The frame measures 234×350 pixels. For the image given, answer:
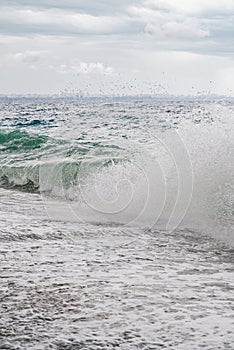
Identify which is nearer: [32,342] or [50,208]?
[32,342]

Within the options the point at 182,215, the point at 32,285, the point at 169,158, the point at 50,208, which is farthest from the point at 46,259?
the point at 169,158

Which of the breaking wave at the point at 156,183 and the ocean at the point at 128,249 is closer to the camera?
the ocean at the point at 128,249

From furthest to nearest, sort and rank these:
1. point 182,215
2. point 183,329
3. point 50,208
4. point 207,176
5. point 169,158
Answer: point 169,158 < point 50,208 < point 207,176 < point 182,215 < point 183,329

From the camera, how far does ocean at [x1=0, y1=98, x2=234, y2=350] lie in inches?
168

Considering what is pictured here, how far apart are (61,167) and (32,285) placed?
10.4m

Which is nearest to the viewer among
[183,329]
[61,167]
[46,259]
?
[183,329]

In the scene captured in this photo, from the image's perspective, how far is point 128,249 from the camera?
6.92 meters

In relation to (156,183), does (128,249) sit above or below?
below

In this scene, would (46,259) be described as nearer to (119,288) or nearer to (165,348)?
(119,288)

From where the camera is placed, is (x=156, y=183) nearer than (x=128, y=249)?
No

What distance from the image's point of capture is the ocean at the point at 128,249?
426 cm

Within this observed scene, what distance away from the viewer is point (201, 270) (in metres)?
5.91

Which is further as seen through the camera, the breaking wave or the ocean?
the breaking wave

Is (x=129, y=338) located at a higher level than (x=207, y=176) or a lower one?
lower
